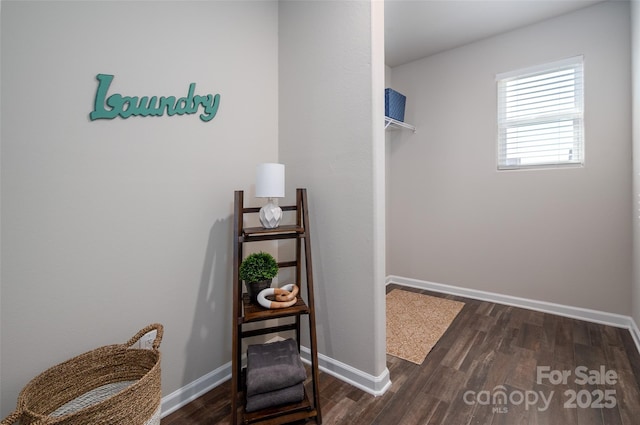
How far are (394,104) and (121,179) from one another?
259cm

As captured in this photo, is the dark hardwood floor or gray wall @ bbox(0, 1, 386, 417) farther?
the dark hardwood floor

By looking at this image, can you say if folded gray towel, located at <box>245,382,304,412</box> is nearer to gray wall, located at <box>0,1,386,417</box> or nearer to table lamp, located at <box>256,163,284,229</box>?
gray wall, located at <box>0,1,386,417</box>

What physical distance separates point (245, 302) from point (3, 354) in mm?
908

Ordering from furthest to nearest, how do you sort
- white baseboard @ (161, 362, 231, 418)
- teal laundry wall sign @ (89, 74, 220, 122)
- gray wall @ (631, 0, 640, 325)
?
gray wall @ (631, 0, 640, 325) → white baseboard @ (161, 362, 231, 418) → teal laundry wall sign @ (89, 74, 220, 122)

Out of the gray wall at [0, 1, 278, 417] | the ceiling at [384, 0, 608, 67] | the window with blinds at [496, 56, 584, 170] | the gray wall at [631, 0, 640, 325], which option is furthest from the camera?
the window with blinds at [496, 56, 584, 170]

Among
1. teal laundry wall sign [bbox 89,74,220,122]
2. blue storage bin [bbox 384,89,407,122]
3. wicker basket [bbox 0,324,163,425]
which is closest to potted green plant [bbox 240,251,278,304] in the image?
wicker basket [bbox 0,324,163,425]

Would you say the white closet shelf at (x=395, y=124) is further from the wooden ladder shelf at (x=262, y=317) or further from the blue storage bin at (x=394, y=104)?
the wooden ladder shelf at (x=262, y=317)

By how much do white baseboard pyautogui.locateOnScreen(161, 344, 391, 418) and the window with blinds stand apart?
2376 mm

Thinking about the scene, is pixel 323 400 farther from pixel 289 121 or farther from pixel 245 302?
pixel 289 121

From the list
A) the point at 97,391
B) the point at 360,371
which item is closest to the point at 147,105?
the point at 97,391

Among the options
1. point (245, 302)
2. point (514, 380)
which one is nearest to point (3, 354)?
point (245, 302)

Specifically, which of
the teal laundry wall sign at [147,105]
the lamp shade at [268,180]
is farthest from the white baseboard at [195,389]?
the teal laundry wall sign at [147,105]

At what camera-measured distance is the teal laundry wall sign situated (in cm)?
121

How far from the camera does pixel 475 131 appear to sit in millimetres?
2936
